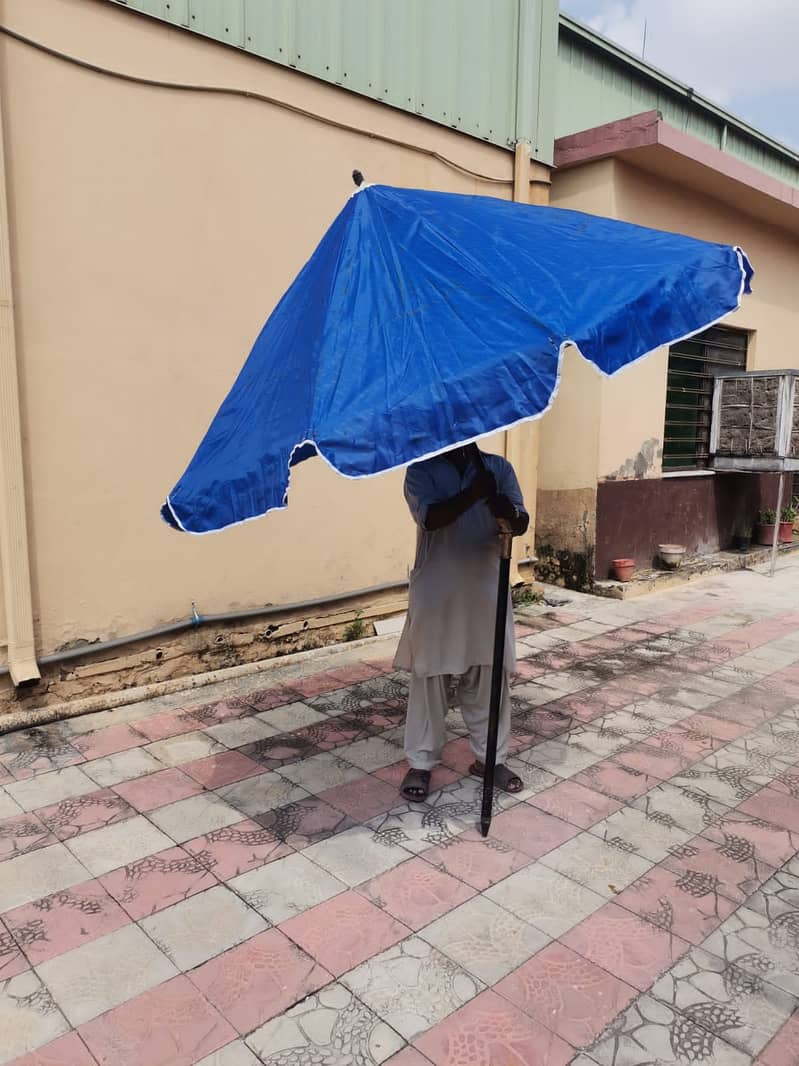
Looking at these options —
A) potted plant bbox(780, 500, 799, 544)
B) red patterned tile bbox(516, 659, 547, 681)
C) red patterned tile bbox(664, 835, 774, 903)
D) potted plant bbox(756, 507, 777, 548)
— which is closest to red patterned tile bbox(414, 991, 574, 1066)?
red patterned tile bbox(664, 835, 774, 903)

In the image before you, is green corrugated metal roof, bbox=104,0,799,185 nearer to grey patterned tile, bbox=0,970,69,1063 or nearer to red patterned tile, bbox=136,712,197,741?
red patterned tile, bbox=136,712,197,741

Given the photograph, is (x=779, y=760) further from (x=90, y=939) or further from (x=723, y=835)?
(x=90, y=939)

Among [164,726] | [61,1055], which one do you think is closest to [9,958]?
[61,1055]

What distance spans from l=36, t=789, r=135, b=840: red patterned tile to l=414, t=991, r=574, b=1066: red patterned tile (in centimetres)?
170

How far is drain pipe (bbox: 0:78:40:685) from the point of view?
396 cm

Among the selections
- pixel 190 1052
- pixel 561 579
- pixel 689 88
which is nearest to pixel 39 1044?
pixel 190 1052

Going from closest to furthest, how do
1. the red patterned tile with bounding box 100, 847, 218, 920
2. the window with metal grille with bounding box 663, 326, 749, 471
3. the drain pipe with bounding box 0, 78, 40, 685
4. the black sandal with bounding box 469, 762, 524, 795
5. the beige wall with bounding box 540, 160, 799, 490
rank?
the red patterned tile with bounding box 100, 847, 218, 920 < the black sandal with bounding box 469, 762, 524, 795 < the drain pipe with bounding box 0, 78, 40, 685 < the beige wall with bounding box 540, 160, 799, 490 < the window with metal grille with bounding box 663, 326, 749, 471

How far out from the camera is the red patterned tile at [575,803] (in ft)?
11.0

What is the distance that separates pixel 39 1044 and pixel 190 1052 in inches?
16.3

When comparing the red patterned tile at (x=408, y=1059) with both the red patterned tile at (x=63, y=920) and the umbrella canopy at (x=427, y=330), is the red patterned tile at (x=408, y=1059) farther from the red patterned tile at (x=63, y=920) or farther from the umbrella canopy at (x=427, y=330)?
the umbrella canopy at (x=427, y=330)

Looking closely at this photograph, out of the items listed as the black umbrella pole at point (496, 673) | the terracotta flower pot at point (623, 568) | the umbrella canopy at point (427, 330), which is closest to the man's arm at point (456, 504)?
the black umbrella pole at point (496, 673)

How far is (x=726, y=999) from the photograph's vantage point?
2320mm

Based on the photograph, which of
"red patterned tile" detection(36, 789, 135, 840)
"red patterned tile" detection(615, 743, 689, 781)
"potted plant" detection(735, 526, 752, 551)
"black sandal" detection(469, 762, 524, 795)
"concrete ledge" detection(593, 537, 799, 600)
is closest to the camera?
"red patterned tile" detection(36, 789, 135, 840)

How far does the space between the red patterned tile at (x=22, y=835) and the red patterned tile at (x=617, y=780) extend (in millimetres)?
2283
